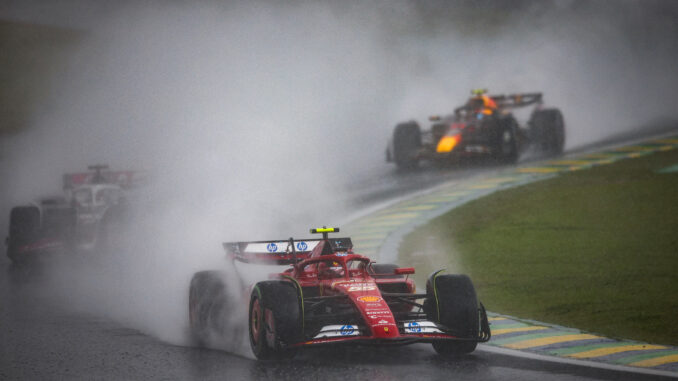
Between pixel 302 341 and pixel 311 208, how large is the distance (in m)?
13.9

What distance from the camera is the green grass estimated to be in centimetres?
1117

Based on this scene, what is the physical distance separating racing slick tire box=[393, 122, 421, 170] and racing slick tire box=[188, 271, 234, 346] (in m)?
16.0

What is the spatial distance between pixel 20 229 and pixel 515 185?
1172cm

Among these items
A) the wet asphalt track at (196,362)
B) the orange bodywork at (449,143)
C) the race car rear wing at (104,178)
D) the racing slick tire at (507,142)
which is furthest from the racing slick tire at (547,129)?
the wet asphalt track at (196,362)

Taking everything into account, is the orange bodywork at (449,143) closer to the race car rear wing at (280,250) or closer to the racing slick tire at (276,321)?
the race car rear wing at (280,250)

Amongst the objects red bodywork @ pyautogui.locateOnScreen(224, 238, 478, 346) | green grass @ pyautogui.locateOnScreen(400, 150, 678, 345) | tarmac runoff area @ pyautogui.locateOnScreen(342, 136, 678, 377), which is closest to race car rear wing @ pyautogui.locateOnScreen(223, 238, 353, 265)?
red bodywork @ pyautogui.locateOnScreen(224, 238, 478, 346)

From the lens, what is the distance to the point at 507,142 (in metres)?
24.8

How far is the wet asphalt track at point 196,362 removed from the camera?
766cm

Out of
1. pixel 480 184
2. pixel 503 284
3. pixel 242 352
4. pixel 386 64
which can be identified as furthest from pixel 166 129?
pixel 242 352

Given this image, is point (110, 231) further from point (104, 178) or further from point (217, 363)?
point (217, 363)

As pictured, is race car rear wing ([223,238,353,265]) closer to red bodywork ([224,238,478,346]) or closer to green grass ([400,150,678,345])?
red bodywork ([224,238,478,346])

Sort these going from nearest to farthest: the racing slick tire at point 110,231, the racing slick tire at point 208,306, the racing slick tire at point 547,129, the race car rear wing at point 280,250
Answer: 1. the racing slick tire at point 208,306
2. the race car rear wing at point 280,250
3. the racing slick tire at point 110,231
4. the racing slick tire at point 547,129

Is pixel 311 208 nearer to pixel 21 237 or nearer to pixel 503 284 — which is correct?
pixel 21 237

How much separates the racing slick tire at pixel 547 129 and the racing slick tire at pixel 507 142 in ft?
7.10
